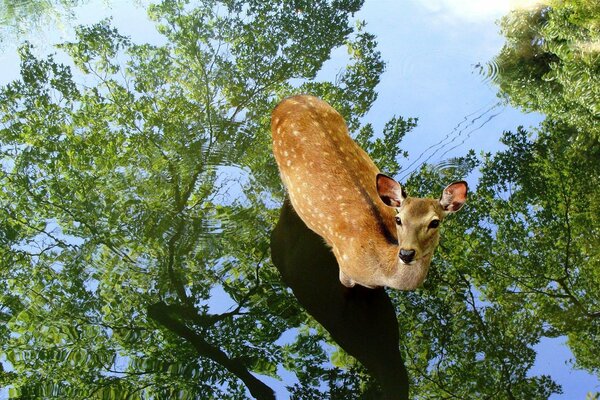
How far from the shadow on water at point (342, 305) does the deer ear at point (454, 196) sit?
3.27 ft

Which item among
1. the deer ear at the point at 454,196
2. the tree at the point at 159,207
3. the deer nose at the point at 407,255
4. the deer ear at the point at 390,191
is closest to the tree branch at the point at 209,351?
the tree at the point at 159,207

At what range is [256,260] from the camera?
480 centimetres

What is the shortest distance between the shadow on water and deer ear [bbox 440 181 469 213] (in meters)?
1.00

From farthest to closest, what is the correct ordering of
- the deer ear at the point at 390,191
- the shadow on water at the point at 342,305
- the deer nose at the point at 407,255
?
the shadow on water at the point at 342,305, the deer ear at the point at 390,191, the deer nose at the point at 407,255

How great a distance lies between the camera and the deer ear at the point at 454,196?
3645mm

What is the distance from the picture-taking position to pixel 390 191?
3791mm

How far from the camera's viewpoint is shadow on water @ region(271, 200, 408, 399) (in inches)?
165

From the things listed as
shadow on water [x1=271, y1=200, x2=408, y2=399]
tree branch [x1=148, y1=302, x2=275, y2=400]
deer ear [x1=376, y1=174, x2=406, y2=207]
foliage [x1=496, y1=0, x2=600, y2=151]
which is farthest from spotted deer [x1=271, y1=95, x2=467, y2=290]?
foliage [x1=496, y1=0, x2=600, y2=151]

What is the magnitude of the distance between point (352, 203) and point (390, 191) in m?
0.58

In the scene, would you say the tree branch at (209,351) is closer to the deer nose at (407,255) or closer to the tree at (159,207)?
the tree at (159,207)

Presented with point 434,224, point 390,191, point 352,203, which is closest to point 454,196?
point 434,224

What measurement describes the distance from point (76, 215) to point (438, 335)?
109 inches

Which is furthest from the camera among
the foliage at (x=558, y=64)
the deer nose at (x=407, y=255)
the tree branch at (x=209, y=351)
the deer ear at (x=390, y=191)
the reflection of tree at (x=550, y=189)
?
the foliage at (x=558, y=64)

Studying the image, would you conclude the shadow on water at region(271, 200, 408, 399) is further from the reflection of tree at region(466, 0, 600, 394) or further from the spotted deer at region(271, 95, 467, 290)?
the reflection of tree at region(466, 0, 600, 394)
